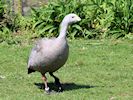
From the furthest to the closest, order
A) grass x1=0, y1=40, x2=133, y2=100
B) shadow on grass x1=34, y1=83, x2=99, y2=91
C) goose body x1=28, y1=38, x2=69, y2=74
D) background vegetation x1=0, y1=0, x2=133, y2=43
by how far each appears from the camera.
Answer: background vegetation x1=0, y1=0, x2=133, y2=43 → shadow on grass x1=34, y1=83, x2=99, y2=91 → grass x1=0, y1=40, x2=133, y2=100 → goose body x1=28, y1=38, x2=69, y2=74

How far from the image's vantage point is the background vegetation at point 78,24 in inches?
530

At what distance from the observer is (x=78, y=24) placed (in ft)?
44.6

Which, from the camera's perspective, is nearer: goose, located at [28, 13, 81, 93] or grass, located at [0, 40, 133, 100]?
goose, located at [28, 13, 81, 93]

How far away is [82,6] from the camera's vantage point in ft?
45.5

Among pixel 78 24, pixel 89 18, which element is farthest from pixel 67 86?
pixel 89 18

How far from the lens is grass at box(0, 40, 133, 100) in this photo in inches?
326

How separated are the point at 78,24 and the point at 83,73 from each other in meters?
3.91

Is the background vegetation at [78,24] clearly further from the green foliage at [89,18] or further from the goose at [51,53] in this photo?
the goose at [51,53]

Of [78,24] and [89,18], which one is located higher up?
[89,18]

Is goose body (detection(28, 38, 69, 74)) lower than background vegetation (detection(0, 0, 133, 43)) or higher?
higher

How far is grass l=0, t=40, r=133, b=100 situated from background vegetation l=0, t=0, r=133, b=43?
55 centimetres

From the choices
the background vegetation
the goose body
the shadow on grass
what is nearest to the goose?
the goose body

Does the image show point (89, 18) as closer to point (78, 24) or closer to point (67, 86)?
point (78, 24)

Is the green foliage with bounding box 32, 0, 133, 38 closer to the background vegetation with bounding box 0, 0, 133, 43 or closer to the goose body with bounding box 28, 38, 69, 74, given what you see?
the background vegetation with bounding box 0, 0, 133, 43
